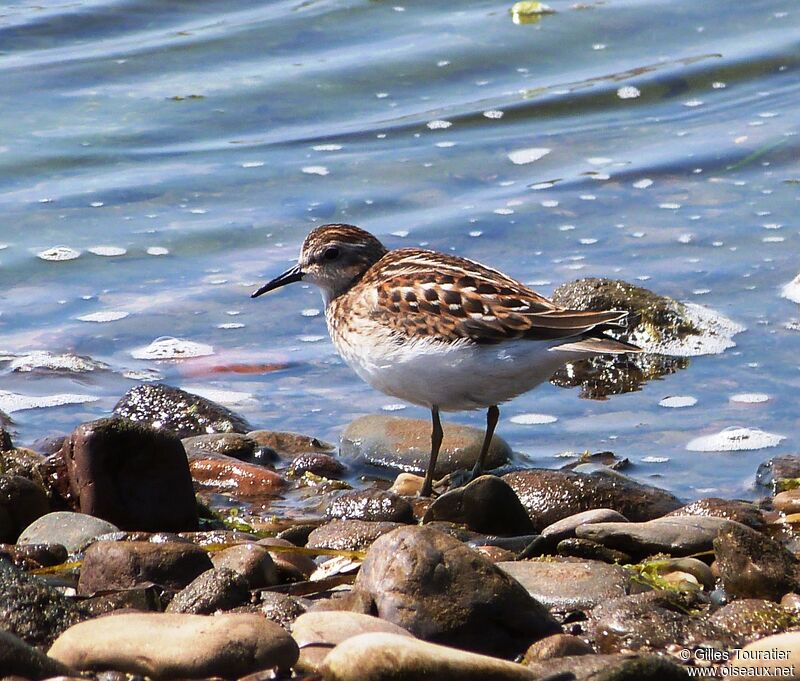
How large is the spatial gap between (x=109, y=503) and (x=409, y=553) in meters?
1.72

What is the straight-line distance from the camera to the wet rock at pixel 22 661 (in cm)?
349

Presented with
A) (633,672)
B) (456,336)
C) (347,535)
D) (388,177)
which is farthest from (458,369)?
(388,177)

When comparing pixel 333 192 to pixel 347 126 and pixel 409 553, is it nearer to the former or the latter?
pixel 347 126

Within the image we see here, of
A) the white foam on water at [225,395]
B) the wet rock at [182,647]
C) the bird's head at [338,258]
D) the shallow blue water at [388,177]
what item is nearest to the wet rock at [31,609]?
the wet rock at [182,647]

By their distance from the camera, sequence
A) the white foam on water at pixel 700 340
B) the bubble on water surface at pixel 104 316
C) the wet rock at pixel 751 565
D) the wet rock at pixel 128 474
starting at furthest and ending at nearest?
the bubble on water surface at pixel 104 316 < the white foam on water at pixel 700 340 < the wet rock at pixel 128 474 < the wet rock at pixel 751 565

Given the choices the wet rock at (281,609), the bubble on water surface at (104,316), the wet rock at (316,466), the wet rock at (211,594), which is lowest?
the wet rock at (316,466)

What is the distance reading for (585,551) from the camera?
4.81m

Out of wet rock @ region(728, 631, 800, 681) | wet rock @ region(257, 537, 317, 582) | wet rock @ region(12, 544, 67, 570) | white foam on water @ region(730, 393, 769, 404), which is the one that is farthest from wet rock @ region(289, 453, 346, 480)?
wet rock @ region(728, 631, 800, 681)

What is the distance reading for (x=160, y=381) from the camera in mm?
7859

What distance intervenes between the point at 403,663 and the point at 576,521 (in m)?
1.57

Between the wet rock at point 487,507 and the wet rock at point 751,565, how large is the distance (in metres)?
0.91

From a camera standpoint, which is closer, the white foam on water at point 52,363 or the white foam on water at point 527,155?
the white foam on water at point 52,363

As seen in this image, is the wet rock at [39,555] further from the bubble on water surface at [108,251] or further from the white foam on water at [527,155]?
the white foam on water at [527,155]

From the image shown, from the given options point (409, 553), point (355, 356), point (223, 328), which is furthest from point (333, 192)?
point (409, 553)
